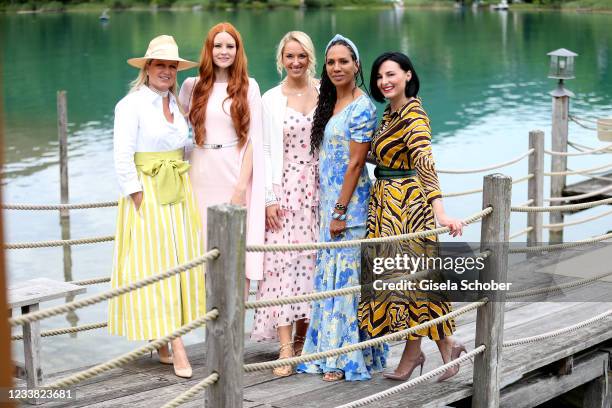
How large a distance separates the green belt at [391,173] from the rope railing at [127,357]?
3.97 ft

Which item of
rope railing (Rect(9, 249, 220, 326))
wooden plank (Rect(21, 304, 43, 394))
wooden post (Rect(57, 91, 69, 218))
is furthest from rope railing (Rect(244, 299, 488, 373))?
wooden post (Rect(57, 91, 69, 218))

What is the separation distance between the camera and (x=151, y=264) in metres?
3.77

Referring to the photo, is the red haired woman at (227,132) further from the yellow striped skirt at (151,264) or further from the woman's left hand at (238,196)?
the yellow striped skirt at (151,264)

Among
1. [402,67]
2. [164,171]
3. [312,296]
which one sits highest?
[402,67]

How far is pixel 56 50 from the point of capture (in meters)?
38.0

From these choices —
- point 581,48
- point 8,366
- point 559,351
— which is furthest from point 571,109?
point 8,366

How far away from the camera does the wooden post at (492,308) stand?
136 inches

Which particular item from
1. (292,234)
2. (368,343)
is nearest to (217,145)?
(292,234)

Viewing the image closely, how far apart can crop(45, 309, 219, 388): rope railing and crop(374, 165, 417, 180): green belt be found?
1211 mm

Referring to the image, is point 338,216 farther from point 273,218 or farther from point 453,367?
point 453,367

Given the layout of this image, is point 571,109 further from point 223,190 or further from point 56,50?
point 56,50

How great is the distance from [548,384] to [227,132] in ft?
6.01

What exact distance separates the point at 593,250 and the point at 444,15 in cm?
6046

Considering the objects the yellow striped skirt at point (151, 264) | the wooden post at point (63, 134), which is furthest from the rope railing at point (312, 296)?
the wooden post at point (63, 134)
